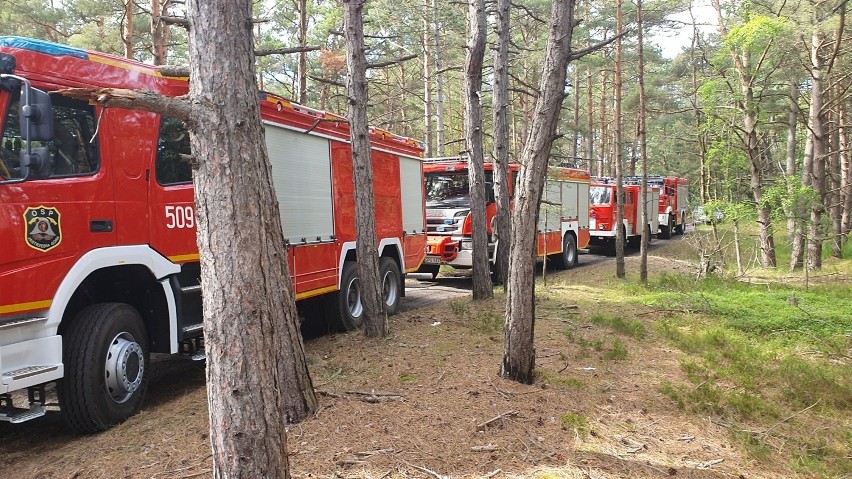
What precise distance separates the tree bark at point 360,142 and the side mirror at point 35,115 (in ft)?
10.9

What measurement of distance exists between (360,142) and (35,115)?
3.47 meters

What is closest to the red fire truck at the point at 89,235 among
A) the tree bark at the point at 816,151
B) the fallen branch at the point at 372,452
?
the fallen branch at the point at 372,452

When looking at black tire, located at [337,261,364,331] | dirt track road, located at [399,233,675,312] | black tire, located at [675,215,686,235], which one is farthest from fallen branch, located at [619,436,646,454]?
black tire, located at [675,215,686,235]

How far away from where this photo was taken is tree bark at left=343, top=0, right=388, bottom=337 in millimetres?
6773

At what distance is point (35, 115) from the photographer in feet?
12.9

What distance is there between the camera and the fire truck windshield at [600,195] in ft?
65.2

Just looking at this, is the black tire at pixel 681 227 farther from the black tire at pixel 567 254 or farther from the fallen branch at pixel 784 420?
the fallen branch at pixel 784 420

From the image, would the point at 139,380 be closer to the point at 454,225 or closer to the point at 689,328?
the point at 689,328

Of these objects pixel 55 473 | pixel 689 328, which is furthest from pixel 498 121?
pixel 55 473

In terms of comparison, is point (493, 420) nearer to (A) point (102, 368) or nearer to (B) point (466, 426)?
(B) point (466, 426)

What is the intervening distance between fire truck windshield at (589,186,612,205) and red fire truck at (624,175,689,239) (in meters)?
5.84

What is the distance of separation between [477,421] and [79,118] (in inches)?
162

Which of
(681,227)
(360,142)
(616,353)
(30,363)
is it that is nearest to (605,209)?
(681,227)

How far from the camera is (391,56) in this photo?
925 inches
